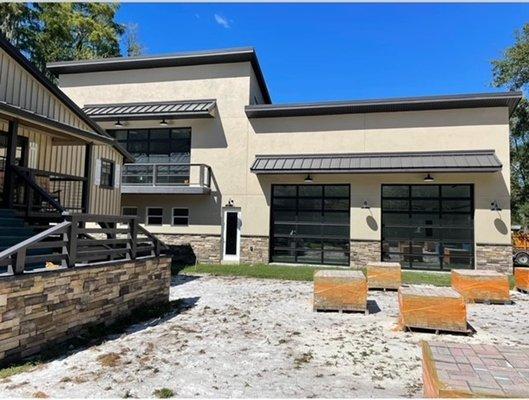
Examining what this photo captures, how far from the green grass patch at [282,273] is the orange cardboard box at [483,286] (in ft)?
7.94

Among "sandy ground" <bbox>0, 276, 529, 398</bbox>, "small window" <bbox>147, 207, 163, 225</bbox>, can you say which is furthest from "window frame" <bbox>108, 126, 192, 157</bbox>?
"sandy ground" <bbox>0, 276, 529, 398</bbox>

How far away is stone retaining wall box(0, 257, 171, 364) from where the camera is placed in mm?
5324

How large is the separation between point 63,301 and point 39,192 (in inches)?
169

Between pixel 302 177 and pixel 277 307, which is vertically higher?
pixel 302 177

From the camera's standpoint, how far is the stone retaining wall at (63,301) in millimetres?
5324

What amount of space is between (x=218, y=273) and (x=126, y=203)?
6.59 metres

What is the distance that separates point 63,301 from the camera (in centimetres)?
625

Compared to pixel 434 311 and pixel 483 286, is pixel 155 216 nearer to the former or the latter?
pixel 483 286

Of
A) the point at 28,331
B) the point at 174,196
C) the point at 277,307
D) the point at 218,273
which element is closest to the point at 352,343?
the point at 277,307

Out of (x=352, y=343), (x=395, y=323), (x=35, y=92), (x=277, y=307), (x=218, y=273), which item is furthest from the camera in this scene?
(x=218, y=273)

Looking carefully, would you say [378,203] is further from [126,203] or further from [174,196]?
[126,203]

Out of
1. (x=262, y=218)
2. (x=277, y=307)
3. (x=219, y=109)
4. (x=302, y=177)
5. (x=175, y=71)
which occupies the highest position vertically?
(x=175, y=71)

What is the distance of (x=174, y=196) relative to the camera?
60.3 ft

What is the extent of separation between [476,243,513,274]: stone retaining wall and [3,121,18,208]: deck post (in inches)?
621
